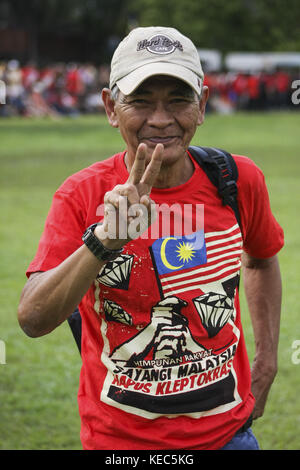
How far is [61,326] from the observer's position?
730 centimetres

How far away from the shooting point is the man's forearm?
7.78 feet

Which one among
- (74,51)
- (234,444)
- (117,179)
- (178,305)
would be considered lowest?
(74,51)

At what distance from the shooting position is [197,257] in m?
2.71

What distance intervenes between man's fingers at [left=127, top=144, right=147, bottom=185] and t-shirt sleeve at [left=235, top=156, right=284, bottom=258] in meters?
0.67

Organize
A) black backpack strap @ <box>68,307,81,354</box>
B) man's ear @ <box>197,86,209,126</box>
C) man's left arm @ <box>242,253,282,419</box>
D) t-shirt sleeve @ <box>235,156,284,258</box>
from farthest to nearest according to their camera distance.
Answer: man's left arm @ <box>242,253,282,419</box> < black backpack strap @ <box>68,307,81,354</box> < t-shirt sleeve @ <box>235,156,284,258</box> < man's ear @ <box>197,86,209,126</box>

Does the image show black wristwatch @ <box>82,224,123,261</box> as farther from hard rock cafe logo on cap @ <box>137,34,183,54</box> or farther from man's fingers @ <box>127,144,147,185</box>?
hard rock cafe logo on cap @ <box>137,34,183,54</box>

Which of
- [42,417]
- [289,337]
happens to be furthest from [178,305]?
[289,337]

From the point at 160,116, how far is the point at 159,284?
0.59 m

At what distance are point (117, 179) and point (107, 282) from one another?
385mm

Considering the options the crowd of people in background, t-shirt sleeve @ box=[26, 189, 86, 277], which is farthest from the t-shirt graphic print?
the crowd of people in background

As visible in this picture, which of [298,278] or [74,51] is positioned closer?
[298,278]

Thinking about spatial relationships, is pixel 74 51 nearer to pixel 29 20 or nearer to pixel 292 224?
pixel 29 20
